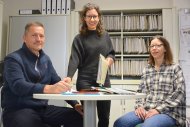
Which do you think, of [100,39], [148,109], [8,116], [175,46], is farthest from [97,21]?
[175,46]

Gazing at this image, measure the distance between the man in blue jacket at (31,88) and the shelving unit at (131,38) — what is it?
1909mm

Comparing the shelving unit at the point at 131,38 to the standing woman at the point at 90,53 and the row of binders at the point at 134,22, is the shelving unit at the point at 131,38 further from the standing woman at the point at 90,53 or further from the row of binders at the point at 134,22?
the standing woman at the point at 90,53

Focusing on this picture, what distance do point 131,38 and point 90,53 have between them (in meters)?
1.65

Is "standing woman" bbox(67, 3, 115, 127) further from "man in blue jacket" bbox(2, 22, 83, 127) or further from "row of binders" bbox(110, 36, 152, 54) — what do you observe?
"row of binders" bbox(110, 36, 152, 54)

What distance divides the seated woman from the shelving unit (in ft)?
4.75

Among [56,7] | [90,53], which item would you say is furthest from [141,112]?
[56,7]

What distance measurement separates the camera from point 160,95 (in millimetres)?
1913

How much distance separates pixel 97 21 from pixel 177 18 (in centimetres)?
177

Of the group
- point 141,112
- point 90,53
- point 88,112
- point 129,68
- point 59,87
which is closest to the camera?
point 59,87

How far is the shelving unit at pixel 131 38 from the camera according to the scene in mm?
3568

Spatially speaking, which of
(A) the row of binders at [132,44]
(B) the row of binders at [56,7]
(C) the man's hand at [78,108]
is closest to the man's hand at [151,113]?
(C) the man's hand at [78,108]

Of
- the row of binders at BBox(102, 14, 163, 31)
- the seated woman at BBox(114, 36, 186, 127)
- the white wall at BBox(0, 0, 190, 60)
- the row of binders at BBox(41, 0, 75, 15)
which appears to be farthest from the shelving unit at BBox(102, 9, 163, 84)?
the seated woman at BBox(114, 36, 186, 127)

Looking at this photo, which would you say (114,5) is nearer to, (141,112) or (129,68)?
(129,68)

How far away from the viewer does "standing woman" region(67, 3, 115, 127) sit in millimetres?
2053
